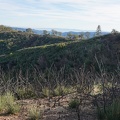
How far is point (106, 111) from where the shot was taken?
15.9 ft

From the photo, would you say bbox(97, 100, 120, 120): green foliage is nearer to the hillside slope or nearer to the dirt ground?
the dirt ground

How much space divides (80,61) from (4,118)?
21.9 meters

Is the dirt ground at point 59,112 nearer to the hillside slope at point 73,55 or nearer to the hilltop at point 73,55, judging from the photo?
the hilltop at point 73,55

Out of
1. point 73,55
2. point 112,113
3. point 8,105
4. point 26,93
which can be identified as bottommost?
point 73,55

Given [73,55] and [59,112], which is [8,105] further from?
[73,55]

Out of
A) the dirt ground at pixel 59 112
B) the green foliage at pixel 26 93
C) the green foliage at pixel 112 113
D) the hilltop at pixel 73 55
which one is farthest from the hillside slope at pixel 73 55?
the green foliage at pixel 112 113

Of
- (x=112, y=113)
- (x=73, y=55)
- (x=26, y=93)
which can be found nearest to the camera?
(x=112, y=113)

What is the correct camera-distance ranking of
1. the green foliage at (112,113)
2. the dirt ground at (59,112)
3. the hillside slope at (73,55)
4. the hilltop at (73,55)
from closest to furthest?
the green foliage at (112,113) → the dirt ground at (59,112) → the hillside slope at (73,55) → the hilltop at (73,55)

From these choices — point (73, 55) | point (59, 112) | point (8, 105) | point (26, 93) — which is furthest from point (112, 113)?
point (73, 55)

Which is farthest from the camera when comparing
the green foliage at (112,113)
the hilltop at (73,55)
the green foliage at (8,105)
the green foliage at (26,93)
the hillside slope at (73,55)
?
the hilltop at (73,55)

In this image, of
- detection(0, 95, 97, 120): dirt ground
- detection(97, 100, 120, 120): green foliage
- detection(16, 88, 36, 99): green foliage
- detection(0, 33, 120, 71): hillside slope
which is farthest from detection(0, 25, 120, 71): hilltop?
detection(97, 100, 120, 120): green foliage

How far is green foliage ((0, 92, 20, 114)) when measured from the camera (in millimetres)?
5801

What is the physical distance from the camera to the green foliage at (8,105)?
5.80m

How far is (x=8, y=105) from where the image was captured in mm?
5914
